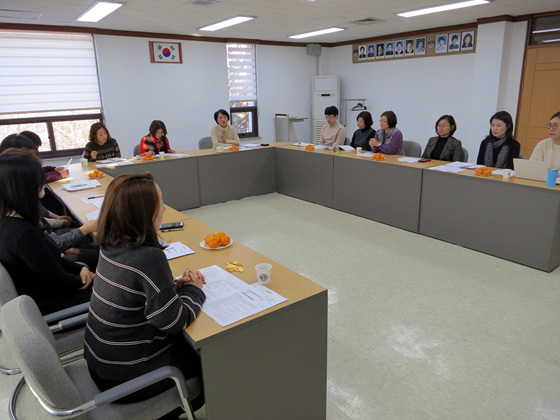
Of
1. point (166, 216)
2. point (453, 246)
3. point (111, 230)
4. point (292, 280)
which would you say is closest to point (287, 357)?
point (292, 280)

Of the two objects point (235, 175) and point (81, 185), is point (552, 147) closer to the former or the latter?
point (235, 175)

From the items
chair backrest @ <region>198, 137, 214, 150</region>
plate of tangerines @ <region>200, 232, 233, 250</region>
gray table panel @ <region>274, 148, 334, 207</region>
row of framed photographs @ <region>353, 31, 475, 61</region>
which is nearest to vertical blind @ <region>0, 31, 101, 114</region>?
chair backrest @ <region>198, 137, 214, 150</region>

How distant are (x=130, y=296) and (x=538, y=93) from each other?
670cm

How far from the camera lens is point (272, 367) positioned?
5.02 ft

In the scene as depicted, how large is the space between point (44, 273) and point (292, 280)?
1.11 m

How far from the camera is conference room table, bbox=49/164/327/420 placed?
1.39 m

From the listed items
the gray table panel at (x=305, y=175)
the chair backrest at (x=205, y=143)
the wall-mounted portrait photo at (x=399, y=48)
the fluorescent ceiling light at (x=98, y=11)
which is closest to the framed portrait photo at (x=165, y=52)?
the fluorescent ceiling light at (x=98, y=11)

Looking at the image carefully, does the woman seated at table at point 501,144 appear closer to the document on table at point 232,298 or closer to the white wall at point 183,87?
the document on table at point 232,298

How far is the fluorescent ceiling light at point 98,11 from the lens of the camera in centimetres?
459

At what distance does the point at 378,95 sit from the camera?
8.09 metres

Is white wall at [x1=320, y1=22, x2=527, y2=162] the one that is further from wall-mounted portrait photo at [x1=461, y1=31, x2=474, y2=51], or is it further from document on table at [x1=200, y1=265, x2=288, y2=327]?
document on table at [x1=200, y1=265, x2=288, y2=327]

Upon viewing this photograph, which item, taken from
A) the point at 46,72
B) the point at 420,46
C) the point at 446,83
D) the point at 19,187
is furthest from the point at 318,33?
the point at 19,187

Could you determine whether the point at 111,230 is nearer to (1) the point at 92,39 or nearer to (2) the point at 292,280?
(2) the point at 292,280

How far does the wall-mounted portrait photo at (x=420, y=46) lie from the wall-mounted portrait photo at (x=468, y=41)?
2.37ft
